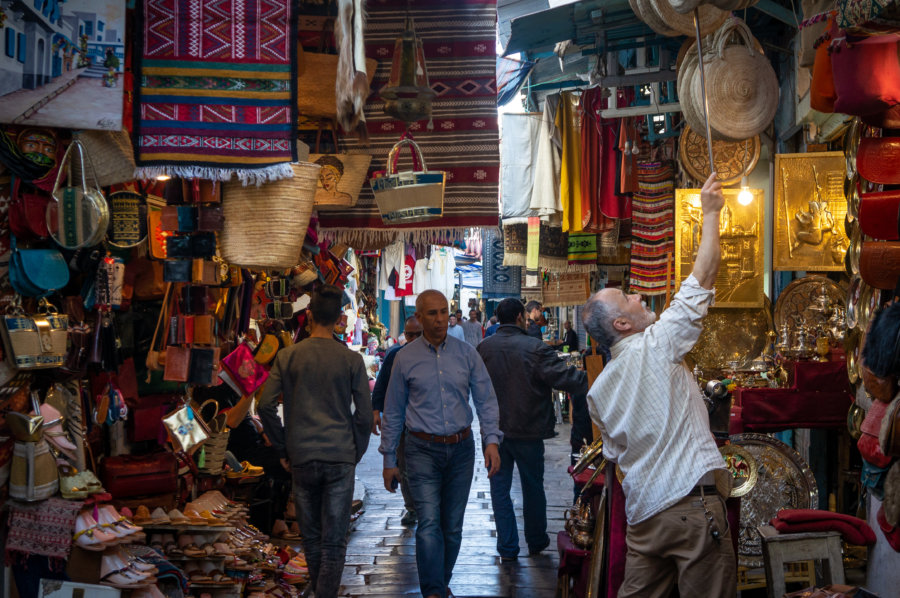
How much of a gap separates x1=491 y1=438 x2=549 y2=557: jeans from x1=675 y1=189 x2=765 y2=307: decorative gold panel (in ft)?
5.91

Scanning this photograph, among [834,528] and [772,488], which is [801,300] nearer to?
[772,488]

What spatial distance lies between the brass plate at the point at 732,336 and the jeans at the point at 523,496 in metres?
1.44

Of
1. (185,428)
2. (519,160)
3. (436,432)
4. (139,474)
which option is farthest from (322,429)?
(519,160)

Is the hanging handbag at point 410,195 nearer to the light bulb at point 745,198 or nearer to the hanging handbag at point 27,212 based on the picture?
the hanging handbag at point 27,212

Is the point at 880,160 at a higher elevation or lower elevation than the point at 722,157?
lower

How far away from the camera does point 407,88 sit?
4.59 m

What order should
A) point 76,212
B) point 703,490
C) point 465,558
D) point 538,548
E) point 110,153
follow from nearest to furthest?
point 703,490
point 76,212
point 110,153
point 465,558
point 538,548

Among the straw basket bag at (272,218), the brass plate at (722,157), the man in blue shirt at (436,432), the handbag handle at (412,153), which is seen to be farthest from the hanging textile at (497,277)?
the straw basket bag at (272,218)

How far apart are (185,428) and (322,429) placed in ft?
2.67

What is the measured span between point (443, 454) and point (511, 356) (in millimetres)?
1784

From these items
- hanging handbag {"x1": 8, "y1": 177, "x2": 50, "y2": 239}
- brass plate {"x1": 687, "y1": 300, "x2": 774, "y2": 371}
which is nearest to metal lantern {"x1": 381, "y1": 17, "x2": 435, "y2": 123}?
hanging handbag {"x1": 8, "y1": 177, "x2": 50, "y2": 239}

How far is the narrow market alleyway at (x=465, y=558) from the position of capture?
6203 mm

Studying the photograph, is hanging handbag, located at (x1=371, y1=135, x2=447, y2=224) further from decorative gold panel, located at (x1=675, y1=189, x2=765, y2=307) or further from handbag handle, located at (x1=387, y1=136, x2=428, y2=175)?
decorative gold panel, located at (x1=675, y1=189, x2=765, y2=307)

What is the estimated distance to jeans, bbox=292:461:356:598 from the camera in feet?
17.6
